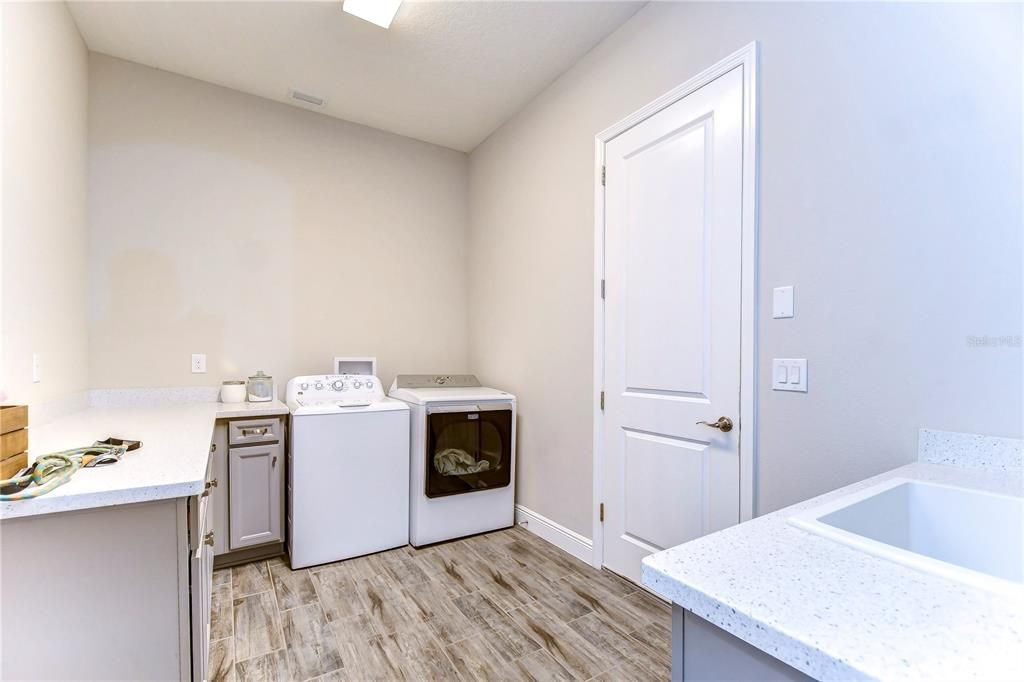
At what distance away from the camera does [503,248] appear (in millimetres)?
3381

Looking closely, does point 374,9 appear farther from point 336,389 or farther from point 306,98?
point 336,389

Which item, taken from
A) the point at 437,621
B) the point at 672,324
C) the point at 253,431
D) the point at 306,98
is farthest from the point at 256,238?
the point at 672,324

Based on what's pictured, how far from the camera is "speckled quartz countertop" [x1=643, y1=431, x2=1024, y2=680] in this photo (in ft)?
1.52

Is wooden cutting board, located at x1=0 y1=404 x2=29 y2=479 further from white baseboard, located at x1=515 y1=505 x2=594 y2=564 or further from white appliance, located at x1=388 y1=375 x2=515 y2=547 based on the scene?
white baseboard, located at x1=515 y1=505 x2=594 y2=564

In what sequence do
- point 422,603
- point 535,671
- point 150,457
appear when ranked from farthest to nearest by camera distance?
1. point 422,603
2. point 535,671
3. point 150,457

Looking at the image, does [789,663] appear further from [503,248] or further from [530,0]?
[503,248]

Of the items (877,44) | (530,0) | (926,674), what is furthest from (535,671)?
(530,0)

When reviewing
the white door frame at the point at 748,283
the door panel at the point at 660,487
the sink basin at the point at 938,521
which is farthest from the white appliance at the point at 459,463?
the sink basin at the point at 938,521

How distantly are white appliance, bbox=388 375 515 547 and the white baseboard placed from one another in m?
0.09

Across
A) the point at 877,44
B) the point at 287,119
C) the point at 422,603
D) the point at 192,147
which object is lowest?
the point at 422,603

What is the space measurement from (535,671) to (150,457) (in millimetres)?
1470

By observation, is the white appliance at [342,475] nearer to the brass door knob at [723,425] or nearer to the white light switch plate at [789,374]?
the brass door knob at [723,425]

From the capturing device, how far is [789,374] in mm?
1659

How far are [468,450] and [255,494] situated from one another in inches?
46.6
